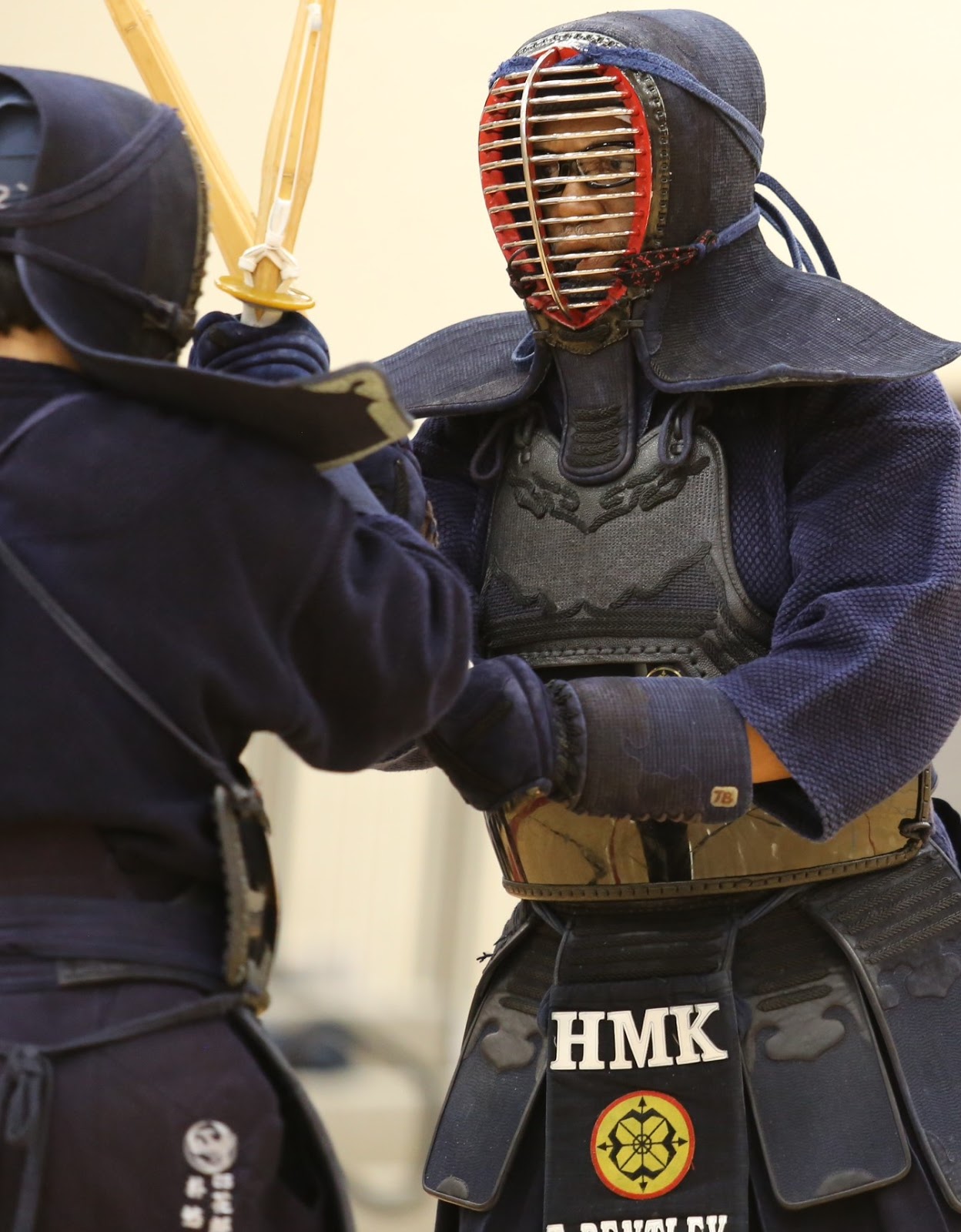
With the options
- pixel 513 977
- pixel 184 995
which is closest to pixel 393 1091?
pixel 513 977

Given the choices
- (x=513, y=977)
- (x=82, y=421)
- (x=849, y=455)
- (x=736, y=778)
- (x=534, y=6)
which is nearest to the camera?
(x=82, y=421)

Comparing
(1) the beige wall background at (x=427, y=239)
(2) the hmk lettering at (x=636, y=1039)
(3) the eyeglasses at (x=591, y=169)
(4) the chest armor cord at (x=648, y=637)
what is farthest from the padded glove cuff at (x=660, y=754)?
(1) the beige wall background at (x=427, y=239)

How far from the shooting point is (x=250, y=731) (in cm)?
156

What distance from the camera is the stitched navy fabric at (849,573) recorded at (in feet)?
6.57

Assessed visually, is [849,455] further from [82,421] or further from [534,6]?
[534,6]

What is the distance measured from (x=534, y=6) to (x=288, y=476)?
2992mm

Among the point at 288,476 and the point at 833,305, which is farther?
the point at 833,305

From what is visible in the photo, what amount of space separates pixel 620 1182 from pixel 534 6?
295 centimetres

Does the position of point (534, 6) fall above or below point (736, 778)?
above

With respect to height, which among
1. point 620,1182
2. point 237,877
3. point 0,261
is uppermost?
point 0,261

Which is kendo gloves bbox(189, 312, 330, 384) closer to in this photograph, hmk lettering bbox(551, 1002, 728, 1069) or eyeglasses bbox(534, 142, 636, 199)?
eyeglasses bbox(534, 142, 636, 199)

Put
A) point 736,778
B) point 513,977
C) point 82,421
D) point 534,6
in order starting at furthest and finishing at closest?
point 534,6 < point 513,977 < point 736,778 < point 82,421

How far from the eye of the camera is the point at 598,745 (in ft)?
6.31

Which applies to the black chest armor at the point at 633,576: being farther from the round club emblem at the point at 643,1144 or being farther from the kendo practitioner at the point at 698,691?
the round club emblem at the point at 643,1144
